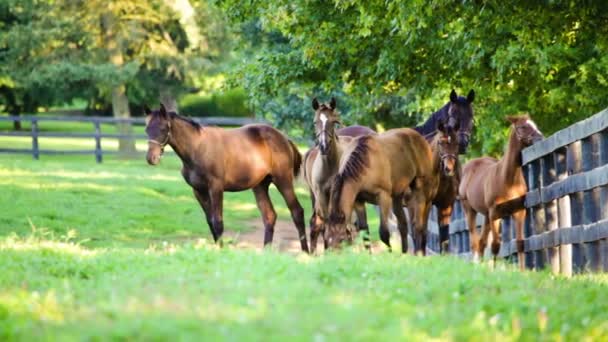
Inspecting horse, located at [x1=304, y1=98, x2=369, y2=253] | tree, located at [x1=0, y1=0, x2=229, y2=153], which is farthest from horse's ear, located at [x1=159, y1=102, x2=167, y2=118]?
tree, located at [x1=0, y1=0, x2=229, y2=153]

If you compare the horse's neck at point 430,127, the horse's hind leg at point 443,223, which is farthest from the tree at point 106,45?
the horse's neck at point 430,127

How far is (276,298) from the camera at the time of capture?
6805 mm

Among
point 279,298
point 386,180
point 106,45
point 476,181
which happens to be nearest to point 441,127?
point 386,180

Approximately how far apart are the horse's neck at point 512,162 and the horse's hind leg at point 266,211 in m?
3.36

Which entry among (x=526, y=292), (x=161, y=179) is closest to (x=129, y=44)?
(x=161, y=179)

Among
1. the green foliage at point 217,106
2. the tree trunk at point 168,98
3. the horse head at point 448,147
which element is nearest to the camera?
the horse head at point 448,147

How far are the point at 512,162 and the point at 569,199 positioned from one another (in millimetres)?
2117

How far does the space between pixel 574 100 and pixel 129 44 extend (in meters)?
27.9

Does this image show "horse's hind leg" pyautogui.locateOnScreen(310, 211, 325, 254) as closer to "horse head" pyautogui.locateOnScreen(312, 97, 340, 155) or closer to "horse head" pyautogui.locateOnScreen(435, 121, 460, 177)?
"horse head" pyautogui.locateOnScreen(312, 97, 340, 155)

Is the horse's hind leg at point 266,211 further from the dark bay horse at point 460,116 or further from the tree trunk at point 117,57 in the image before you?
the tree trunk at point 117,57

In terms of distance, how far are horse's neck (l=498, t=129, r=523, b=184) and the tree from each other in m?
27.1

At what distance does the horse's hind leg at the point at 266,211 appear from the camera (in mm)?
15844

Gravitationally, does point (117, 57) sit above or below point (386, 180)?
above

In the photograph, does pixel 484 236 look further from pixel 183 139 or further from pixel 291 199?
pixel 183 139
